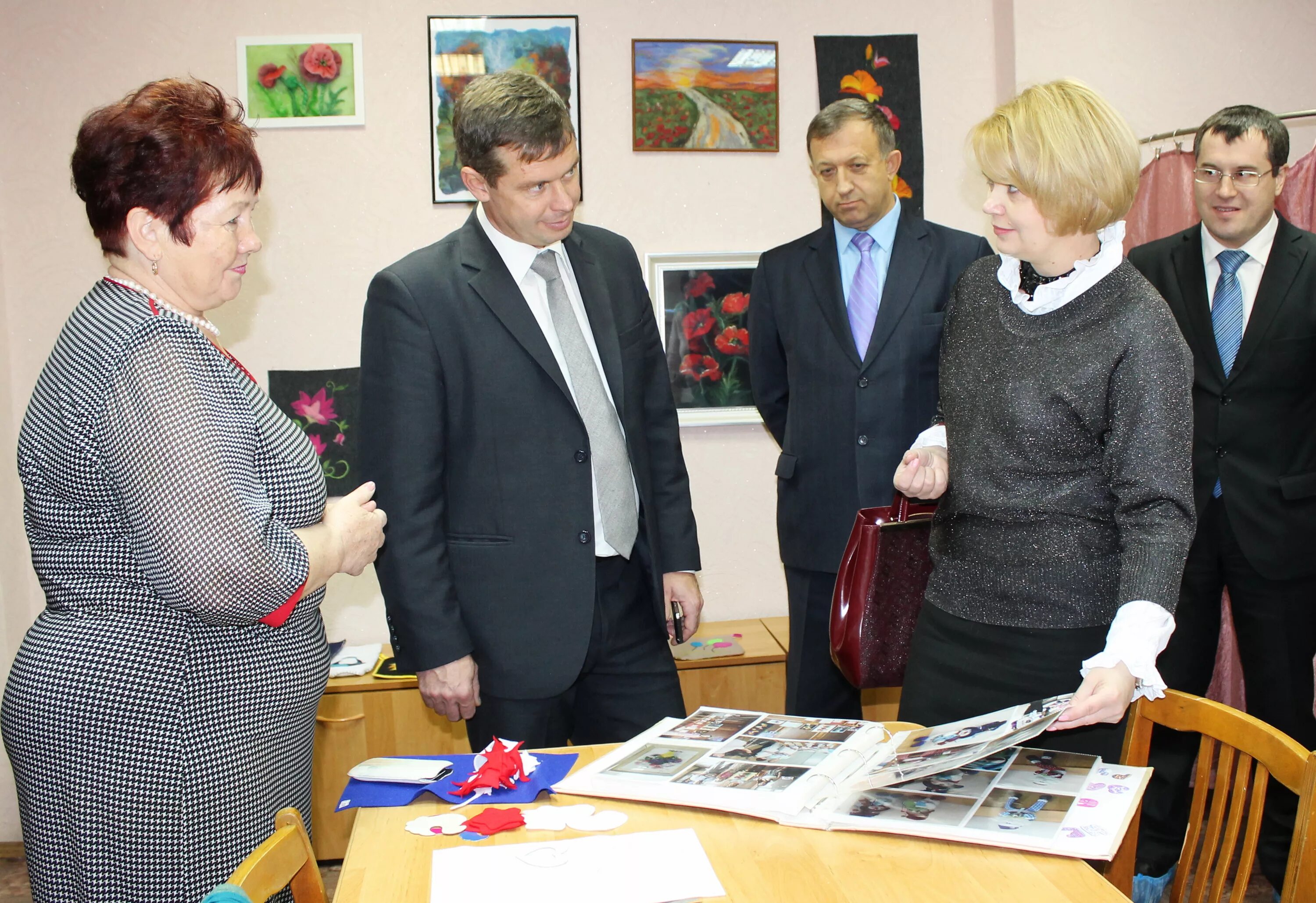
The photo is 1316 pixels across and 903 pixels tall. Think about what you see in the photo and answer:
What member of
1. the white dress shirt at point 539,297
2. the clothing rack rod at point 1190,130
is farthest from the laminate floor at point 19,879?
the clothing rack rod at point 1190,130

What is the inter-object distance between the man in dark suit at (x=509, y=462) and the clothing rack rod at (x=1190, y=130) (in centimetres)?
176

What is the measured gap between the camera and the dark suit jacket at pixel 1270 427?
254 centimetres

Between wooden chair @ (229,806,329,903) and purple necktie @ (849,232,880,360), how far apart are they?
1.80 m

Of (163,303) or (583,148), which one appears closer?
(163,303)

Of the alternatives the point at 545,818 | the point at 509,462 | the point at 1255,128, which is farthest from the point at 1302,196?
the point at 545,818

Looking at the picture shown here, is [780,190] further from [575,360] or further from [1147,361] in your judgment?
[1147,361]

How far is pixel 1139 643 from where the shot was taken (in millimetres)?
1341

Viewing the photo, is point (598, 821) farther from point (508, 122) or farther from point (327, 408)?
point (327, 408)

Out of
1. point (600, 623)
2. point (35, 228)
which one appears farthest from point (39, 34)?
point (600, 623)

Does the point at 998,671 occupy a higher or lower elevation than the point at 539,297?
lower

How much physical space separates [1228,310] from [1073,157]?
1.39 meters

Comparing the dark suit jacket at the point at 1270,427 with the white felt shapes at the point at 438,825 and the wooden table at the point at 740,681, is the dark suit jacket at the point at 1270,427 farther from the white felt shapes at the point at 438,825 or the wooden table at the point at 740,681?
the white felt shapes at the point at 438,825

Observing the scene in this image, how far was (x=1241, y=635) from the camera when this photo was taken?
265 cm

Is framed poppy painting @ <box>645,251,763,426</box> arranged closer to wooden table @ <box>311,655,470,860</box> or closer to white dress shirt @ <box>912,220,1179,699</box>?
wooden table @ <box>311,655,470,860</box>
